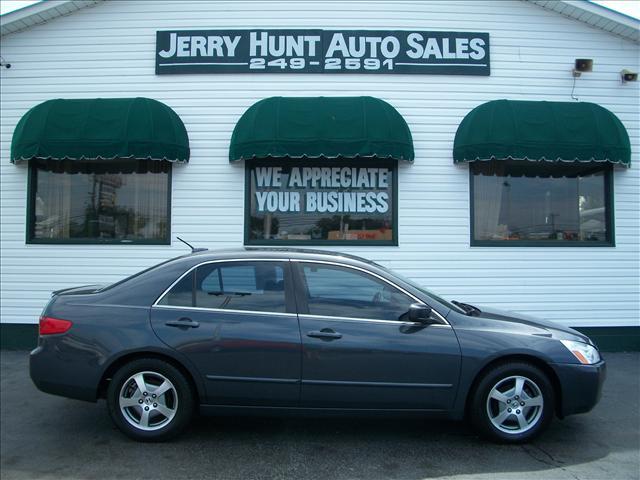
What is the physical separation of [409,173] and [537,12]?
11.6 ft

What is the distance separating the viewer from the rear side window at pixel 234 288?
4.40 metres

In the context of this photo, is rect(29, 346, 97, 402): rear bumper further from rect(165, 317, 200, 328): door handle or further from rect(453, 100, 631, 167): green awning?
rect(453, 100, 631, 167): green awning

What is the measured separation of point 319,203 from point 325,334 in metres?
4.34

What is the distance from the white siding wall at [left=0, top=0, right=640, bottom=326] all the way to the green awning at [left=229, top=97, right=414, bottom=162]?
18.5 inches

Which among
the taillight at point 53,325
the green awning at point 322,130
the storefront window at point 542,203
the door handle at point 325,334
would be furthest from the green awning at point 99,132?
the storefront window at point 542,203

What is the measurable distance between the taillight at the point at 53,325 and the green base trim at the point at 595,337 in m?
4.18

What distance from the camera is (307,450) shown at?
4.27 metres

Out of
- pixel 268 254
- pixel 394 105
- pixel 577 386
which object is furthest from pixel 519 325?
pixel 394 105

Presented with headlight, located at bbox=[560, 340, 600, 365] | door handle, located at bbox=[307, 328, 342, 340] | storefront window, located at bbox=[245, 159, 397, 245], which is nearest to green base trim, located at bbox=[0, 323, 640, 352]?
storefront window, located at bbox=[245, 159, 397, 245]

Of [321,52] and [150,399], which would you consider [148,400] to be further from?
[321,52]

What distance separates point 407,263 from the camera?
26.8ft

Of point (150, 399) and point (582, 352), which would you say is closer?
point (150, 399)

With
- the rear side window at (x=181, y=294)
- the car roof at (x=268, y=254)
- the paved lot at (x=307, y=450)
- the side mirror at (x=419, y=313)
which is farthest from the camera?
the car roof at (x=268, y=254)

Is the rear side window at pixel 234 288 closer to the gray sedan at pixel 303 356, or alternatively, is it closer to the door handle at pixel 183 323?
the gray sedan at pixel 303 356
